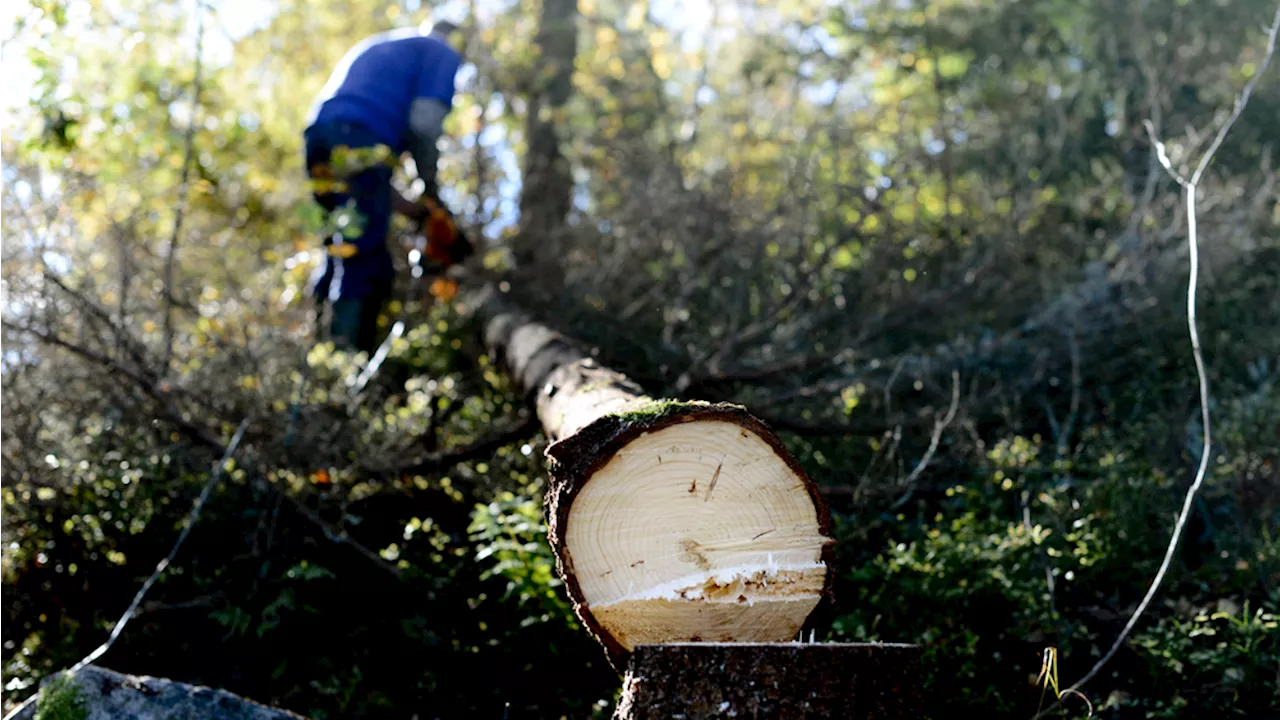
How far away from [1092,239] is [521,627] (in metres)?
4.60

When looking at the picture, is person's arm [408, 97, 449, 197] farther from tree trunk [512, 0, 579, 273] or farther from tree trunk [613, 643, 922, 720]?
tree trunk [613, 643, 922, 720]

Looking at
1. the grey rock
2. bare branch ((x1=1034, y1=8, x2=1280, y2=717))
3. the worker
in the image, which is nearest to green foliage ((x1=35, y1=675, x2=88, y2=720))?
the grey rock

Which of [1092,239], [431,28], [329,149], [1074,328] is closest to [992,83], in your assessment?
[1092,239]


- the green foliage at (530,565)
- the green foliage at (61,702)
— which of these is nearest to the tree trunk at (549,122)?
the green foliage at (530,565)

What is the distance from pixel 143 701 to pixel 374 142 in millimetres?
4081

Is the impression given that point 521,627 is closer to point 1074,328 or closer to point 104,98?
point 1074,328

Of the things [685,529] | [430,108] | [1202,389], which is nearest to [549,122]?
[430,108]

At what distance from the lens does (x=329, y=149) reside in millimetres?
6523

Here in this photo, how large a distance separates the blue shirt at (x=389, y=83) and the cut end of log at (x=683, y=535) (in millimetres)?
4161

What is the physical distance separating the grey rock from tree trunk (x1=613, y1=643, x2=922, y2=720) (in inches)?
45.7

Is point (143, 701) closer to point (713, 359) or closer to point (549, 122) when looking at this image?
point (713, 359)

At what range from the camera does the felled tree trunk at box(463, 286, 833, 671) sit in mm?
2828

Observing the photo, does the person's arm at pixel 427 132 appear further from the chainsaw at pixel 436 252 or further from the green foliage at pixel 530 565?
the green foliage at pixel 530 565

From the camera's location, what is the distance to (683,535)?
286 cm
